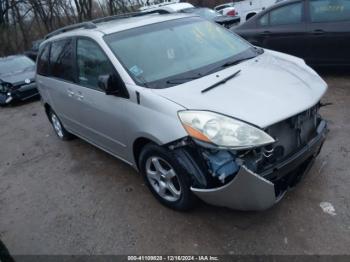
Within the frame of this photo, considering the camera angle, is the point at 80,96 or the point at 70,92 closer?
the point at 80,96

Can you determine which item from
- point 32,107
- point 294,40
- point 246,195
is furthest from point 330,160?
point 32,107

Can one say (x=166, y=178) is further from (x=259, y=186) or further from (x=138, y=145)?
(x=259, y=186)

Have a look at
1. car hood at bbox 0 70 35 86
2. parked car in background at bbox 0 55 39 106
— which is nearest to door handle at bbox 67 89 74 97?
parked car in background at bbox 0 55 39 106

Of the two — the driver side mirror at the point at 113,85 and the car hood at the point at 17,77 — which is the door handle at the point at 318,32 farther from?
the car hood at the point at 17,77

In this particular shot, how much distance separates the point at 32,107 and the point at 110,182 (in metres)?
5.84

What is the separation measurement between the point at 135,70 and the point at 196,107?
0.86 metres

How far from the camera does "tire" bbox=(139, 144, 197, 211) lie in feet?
9.62

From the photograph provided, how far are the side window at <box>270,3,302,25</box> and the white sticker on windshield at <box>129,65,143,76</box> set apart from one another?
4144 millimetres

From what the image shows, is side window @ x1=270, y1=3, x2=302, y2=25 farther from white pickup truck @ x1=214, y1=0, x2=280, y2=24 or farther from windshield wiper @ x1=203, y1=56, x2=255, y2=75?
white pickup truck @ x1=214, y1=0, x2=280, y2=24

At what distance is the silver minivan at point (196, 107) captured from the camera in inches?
103

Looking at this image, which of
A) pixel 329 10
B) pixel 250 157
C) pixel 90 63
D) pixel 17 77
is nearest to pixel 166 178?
pixel 250 157

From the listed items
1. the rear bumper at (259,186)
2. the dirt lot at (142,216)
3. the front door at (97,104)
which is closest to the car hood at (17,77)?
the dirt lot at (142,216)

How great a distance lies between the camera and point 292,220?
2.97 m

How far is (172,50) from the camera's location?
356 cm
